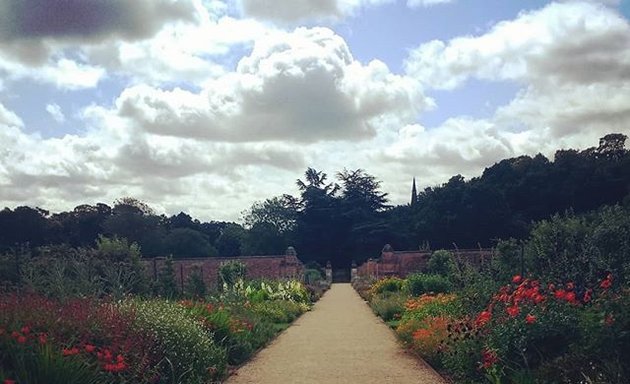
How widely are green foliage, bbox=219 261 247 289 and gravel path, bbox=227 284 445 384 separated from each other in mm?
10094

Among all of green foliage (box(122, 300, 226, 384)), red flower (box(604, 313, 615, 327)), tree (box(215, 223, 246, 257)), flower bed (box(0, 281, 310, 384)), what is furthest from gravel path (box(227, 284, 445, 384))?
tree (box(215, 223, 246, 257))

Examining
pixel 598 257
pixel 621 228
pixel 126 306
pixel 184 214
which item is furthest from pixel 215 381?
pixel 184 214

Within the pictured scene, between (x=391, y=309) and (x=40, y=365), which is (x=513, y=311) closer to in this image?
(x=40, y=365)

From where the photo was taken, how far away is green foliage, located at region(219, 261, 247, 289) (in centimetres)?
2783

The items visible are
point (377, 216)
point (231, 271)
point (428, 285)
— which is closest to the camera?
point (428, 285)

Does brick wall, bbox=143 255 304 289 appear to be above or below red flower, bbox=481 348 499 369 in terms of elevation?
above

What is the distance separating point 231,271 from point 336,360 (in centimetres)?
1775

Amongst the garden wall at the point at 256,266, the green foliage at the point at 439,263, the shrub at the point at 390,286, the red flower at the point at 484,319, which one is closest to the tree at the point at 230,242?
the garden wall at the point at 256,266

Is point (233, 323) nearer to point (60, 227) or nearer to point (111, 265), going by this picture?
point (111, 265)

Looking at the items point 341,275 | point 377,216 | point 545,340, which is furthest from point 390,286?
point 377,216

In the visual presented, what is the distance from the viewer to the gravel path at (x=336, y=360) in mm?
9773

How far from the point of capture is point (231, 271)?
28922mm

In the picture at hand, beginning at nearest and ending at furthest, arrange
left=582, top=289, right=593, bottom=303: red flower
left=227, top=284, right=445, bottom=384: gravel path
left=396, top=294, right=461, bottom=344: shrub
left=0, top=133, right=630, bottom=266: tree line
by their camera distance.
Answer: left=582, top=289, right=593, bottom=303: red flower → left=227, top=284, right=445, bottom=384: gravel path → left=396, top=294, right=461, bottom=344: shrub → left=0, top=133, right=630, bottom=266: tree line

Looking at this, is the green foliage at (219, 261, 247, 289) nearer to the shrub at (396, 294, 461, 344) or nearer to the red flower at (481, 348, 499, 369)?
the shrub at (396, 294, 461, 344)
